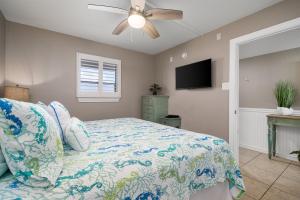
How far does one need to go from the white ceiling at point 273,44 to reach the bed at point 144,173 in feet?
8.02

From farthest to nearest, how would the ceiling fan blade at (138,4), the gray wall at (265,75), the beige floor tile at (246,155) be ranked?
1. the gray wall at (265,75)
2. the beige floor tile at (246,155)
3. the ceiling fan blade at (138,4)

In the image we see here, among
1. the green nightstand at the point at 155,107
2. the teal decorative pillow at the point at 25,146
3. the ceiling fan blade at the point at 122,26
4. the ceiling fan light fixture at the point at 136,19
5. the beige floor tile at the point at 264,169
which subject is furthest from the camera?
the green nightstand at the point at 155,107

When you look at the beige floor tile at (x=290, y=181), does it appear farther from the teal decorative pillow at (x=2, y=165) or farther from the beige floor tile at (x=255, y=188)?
the teal decorative pillow at (x=2, y=165)

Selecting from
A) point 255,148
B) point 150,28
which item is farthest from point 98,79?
point 255,148

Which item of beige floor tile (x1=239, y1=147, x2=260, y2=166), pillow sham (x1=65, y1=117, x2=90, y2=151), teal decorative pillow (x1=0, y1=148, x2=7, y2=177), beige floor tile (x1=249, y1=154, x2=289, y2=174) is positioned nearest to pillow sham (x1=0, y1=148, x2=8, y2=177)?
teal decorative pillow (x1=0, y1=148, x2=7, y2=177)

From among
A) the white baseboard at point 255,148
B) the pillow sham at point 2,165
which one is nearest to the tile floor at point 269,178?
the white baseboard at point 255,148

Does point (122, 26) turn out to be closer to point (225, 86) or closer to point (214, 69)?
point (214, 69)

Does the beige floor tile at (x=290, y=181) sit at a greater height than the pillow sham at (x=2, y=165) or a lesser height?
lesser

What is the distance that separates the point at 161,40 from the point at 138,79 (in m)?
1.20

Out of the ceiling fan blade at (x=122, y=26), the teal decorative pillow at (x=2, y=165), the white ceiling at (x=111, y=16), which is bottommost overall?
the teal decorative pillow at (x=2, y=165)

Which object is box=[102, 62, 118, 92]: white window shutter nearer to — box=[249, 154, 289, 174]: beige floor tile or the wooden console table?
box=[249, 154, 289, 174]: beige floor tile

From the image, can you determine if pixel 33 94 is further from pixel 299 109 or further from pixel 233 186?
pixel 299 109

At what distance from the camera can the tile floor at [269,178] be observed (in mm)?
1702

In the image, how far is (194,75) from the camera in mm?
2961
